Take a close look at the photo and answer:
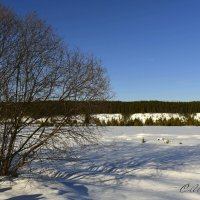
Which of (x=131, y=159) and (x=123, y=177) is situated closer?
(x=123, y=177)

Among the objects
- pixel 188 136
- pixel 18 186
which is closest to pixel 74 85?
pixel 18 186

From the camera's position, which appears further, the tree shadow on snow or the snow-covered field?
the tree shadow on snow

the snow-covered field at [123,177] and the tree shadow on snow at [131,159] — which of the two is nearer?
the snow-covered field at [123,177]

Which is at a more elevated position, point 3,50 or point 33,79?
point 3,50

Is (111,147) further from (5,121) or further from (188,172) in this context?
(5,121)

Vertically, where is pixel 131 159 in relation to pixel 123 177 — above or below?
above

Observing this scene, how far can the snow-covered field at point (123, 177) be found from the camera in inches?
250

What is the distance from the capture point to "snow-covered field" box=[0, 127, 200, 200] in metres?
6.35

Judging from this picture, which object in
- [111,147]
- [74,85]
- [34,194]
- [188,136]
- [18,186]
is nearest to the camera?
[34,194]

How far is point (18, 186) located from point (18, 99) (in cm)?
144

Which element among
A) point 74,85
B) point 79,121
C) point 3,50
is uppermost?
point 3,50

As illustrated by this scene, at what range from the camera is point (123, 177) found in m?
7.62

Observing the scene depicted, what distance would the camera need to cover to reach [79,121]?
7398 mm

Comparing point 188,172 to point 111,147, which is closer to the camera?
point 188,172
